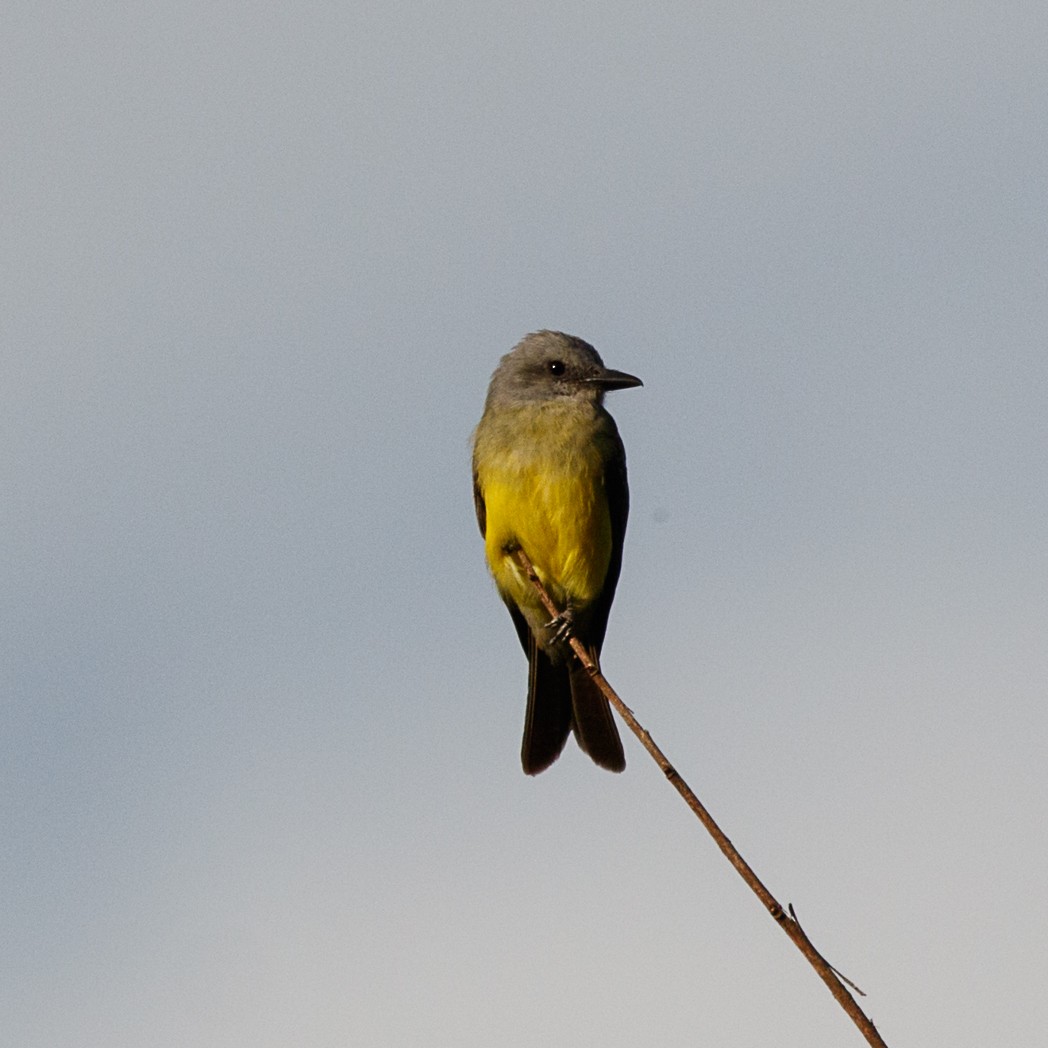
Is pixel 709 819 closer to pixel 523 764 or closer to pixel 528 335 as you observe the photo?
pixel 523 764

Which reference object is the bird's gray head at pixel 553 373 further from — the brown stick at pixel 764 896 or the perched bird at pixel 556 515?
the brown stick at pixel 764 896

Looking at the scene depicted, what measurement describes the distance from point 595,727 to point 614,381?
187 centimetres

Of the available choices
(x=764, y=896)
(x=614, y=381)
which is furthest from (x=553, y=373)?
(x=764, y=896)

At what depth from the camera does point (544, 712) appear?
8.88 metres

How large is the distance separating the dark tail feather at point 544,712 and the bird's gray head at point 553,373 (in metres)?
1.35

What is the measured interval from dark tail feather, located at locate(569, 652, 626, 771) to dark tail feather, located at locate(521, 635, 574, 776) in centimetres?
9

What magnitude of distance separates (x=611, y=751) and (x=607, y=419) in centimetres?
178

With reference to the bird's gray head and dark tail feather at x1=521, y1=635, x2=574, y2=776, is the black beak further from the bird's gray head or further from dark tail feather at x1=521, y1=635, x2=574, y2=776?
dark tail feather at x1=521, y1=635, x2=574, y2=776

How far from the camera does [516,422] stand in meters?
8.95

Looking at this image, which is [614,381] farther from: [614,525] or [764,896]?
[764,896]

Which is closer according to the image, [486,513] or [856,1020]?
[856,1020]

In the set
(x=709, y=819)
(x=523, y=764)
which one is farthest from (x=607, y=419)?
(x=709, y=819)

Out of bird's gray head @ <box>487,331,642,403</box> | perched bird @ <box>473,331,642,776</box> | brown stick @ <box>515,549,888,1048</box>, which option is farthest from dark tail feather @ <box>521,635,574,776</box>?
brown stick @ <box>515,549,888,1048</box>

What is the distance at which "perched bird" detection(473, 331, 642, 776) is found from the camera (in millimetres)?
8477
